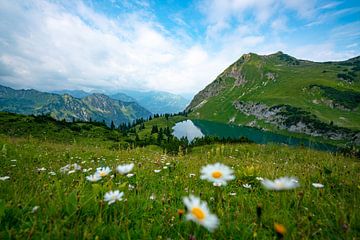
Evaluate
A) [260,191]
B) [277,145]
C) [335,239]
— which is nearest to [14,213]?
[335,239]

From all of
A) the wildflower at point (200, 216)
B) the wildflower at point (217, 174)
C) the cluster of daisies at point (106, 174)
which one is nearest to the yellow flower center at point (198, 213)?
the wildflower at point (200, 216)

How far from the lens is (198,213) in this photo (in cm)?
181

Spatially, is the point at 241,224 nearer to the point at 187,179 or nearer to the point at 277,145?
the point at 187,179

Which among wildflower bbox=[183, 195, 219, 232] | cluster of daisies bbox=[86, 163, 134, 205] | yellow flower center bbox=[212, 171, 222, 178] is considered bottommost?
cluster of daisies bbox=[86, 163, 134, 205]

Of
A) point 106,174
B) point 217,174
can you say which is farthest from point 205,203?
point 106,174

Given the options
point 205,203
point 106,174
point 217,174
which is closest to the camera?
point 205,203

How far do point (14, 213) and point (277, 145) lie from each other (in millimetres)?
19344

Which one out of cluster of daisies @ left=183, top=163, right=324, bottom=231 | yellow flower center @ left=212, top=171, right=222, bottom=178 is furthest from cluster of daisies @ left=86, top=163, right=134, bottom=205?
yellow flower center @ left=212, top=171, right=222, bottom=178

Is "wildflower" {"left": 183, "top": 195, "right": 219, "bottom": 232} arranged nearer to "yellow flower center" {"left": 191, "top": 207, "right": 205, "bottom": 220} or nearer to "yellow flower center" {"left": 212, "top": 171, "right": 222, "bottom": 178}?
"yellow flower center" {"left": 191, "top": 207, "right": 205, "bottom": 220}

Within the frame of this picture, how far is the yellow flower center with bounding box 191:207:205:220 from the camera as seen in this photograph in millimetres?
1766

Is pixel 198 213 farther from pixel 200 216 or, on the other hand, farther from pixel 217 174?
pixel 217 174

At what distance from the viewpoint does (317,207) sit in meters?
3.50

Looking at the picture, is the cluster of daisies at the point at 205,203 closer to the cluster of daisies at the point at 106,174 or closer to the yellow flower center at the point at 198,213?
the yellow flower center at the point at 198,213

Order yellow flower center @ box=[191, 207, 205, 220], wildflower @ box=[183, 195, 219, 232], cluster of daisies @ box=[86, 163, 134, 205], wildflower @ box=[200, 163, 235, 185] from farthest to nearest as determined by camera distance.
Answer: cluster of daisies @ box=[86, 163, 134, 205], wildflower @ box=[200, 163, 235, 185], yellow flower center @ box=[191, 207, 205, 220], wildflower @ box=[183, 195, 219, 232]
